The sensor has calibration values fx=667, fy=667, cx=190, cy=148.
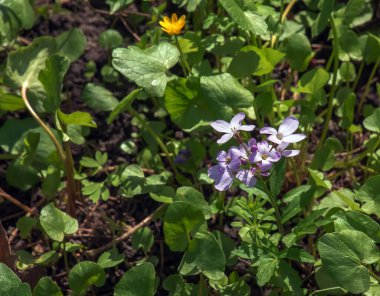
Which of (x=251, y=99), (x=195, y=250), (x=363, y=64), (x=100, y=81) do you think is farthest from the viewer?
(x=100, y=81)

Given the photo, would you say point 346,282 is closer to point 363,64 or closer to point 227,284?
point 227,284

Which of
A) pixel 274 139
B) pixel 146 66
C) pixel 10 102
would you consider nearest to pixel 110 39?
pixel 10 102

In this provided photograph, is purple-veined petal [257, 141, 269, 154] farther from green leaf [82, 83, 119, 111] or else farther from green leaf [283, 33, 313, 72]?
green leaf [82, 83, 119, 111]

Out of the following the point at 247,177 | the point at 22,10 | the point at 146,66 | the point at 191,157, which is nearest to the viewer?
the point at 247,177

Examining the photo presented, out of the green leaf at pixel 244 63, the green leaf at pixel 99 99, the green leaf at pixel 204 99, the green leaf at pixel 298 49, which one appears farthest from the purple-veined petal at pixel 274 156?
the green leaf at pixel 99 99

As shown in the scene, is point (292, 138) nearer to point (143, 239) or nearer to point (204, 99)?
point (204, 99)

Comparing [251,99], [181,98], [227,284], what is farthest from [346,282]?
[181,98]

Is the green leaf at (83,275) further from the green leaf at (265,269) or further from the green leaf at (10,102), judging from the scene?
the green leaf at (10,102)
